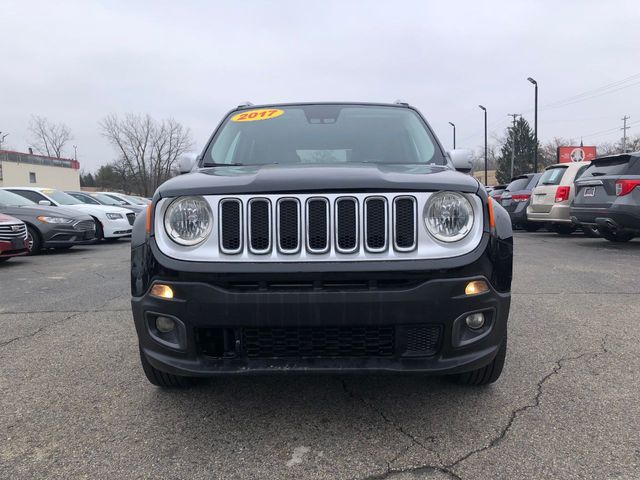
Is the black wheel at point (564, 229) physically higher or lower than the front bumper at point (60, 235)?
lower

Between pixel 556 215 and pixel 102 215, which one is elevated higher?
pixel 102 215

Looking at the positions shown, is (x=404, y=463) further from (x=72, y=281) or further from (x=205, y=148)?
(x=72, y=281)

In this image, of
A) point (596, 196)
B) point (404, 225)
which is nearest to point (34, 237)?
point (404, 225)

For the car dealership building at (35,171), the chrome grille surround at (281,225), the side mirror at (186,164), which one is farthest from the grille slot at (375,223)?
the car dealership building at (35,171)

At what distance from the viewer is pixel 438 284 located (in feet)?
6.94

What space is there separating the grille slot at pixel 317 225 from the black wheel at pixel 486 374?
3.67ft

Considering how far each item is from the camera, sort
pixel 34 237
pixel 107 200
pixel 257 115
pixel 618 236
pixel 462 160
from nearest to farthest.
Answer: pixel 462 160
pixel 257 115
pixel 34 237
pixel 618 236
pixel 107 200

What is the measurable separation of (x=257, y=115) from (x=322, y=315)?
2.14m

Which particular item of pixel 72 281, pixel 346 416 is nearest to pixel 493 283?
pixel 346 416

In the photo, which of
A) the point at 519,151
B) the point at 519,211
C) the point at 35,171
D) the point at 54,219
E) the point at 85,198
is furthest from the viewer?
the point at 519,151

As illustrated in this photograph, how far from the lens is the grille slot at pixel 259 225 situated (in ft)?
7.17

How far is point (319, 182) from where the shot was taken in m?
2.21

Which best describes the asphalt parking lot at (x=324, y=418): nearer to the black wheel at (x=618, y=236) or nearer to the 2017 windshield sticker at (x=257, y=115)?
the 2017 windshield sticker at (x=257, y=115)

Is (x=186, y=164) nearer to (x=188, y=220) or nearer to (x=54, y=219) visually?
(x=188, y=220)
